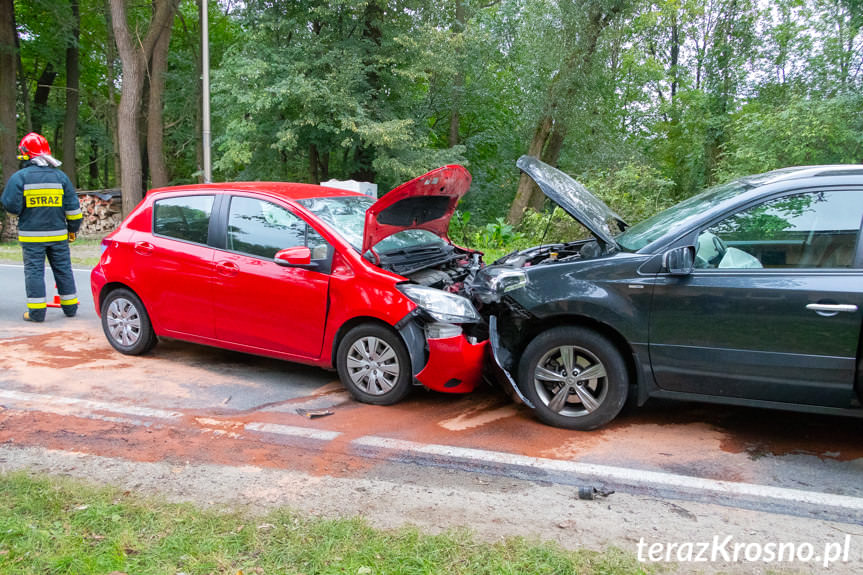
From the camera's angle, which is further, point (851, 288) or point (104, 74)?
point (104, 74)

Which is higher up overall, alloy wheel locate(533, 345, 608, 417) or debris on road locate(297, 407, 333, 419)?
alloy wheel locate(533, 345, 608, 417)

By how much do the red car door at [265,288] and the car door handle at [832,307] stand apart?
3.28m

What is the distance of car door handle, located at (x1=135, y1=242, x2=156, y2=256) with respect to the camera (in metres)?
5.65

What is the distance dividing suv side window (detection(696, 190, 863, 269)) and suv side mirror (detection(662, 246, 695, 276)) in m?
0.14

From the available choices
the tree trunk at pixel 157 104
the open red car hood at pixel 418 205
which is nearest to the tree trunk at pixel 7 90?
the tree trunk at pixel 157 104

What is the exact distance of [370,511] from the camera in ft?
10.4

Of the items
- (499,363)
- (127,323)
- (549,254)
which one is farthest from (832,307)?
(127,323)

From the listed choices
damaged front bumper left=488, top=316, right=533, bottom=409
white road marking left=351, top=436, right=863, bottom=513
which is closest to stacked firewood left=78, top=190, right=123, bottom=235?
damaged front bumper left=488, top=316, right=533, bottom=409

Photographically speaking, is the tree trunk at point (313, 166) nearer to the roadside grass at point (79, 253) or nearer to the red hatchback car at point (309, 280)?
the roadside grass at point (79, 253)

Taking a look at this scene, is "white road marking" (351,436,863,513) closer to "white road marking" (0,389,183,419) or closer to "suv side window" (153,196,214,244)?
"white road marking" (0,389,183,419)

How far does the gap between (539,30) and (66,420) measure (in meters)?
16.5

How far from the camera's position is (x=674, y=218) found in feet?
14.5

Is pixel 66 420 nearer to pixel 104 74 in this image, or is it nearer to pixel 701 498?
pixel 701 498

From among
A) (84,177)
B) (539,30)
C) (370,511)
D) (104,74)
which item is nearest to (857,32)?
(539,30)
